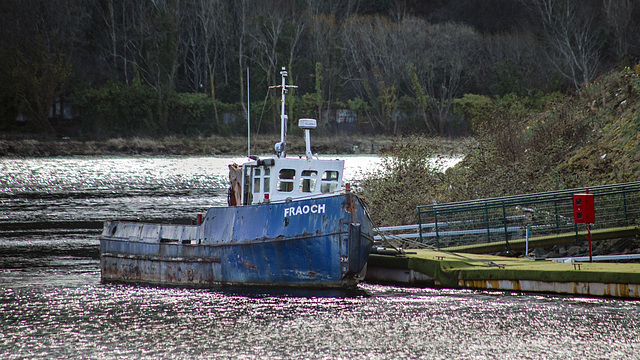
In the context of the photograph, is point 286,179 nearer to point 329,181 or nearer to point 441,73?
point 329,181

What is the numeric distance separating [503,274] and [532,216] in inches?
222

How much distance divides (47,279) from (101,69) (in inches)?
2981

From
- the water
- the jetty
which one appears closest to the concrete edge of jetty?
the jetty

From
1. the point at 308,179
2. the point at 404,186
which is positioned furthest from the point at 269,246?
the point at 404,186

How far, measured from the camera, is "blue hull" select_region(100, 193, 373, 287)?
731 inches

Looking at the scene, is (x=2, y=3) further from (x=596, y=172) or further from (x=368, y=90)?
(x=596, y=172)

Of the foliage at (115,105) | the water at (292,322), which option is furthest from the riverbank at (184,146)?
the water at (292,322)

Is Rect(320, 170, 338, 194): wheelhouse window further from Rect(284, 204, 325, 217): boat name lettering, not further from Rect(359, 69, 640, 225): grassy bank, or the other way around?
Rect(359, 69, 640, 225): grassy bank

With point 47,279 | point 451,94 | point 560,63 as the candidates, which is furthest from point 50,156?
point 47,279

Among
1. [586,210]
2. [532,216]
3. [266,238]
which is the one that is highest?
[586,210]

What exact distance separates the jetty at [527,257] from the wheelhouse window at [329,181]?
1.91 meters

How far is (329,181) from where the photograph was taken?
20859mm

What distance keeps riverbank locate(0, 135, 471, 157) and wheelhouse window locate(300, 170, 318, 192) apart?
219 feet

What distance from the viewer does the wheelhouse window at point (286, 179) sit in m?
20.7
